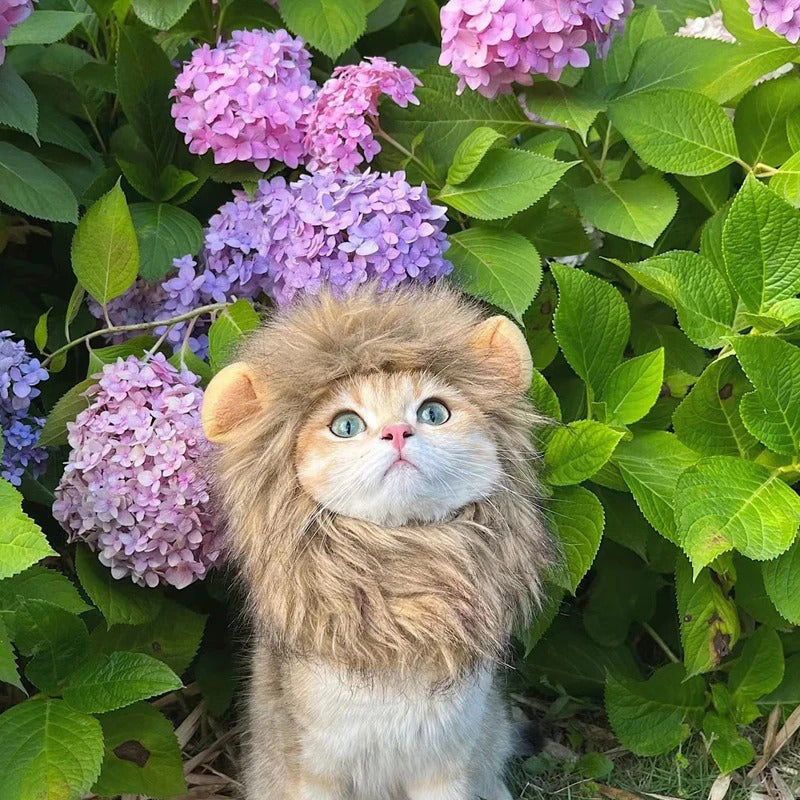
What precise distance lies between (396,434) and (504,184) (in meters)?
0.44

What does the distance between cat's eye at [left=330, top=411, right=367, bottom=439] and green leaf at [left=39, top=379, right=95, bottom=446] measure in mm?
374

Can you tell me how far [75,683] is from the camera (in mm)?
1106

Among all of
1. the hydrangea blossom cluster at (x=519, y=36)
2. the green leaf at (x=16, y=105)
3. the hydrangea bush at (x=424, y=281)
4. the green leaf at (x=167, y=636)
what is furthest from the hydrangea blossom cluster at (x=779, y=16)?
the green leaf at (x=167, y=636)

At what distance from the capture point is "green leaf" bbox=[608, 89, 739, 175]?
122 centimetres

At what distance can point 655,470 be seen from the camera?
1.15m

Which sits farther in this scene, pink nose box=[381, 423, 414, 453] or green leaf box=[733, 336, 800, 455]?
green leaf box=[733, 336, 800, 455]

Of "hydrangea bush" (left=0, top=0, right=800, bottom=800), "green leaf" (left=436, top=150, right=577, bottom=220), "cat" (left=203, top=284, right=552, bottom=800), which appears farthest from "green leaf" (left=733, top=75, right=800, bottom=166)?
"cat" (left=203, top=284, right=552, bottom=800)

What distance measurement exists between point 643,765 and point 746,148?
2.46 feet

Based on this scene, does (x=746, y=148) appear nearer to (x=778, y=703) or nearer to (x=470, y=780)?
(x=778, y=703)

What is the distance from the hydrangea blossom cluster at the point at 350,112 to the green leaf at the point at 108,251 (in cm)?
22

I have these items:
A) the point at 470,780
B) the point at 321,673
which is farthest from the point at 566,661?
the point at 321,673

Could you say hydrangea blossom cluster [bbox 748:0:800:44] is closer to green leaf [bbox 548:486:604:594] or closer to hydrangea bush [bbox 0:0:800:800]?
hydrangea bush [bbox 0:0:800:800]

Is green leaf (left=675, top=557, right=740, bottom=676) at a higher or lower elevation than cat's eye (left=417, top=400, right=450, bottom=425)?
lower

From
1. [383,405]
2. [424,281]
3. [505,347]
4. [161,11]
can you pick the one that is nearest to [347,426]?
[383,405]
